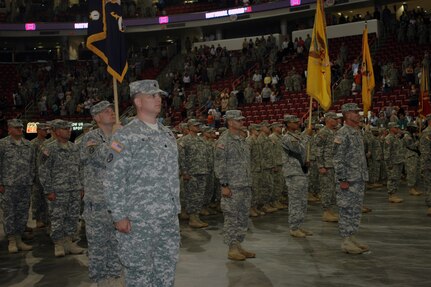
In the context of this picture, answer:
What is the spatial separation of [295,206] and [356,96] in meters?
14.5

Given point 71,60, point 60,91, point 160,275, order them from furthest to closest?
point 71,60, point 60,91, point 160,275

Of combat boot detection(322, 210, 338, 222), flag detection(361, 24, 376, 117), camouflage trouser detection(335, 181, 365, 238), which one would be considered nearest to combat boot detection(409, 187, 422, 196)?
flag detection(361, 24, 376, 117)

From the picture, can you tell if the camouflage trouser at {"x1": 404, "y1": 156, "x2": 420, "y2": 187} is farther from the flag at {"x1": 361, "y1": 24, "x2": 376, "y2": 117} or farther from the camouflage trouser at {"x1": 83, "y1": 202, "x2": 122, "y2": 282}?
the camouflage trouser at {"x1": 83, "y1": 202, "x2": 122, "y2": 282}

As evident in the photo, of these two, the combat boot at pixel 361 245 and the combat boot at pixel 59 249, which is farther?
the combat boot at pixel 59 249

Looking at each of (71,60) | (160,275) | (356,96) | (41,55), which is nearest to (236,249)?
(160,275)

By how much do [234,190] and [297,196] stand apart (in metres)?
1.64

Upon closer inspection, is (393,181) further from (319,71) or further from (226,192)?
(226,192)

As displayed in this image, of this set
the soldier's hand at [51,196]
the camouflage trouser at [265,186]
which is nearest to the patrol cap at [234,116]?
the soldier's hand at [51,196]

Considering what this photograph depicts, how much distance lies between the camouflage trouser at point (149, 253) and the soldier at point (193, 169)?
6604 millimetres

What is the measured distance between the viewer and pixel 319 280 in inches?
264

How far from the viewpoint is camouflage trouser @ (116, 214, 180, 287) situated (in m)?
4.66

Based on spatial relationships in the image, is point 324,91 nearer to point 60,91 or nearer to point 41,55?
point 60,91

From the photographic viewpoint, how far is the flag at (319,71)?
995cm

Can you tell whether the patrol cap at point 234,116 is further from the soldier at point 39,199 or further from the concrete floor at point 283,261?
the soldier at point 39,199
